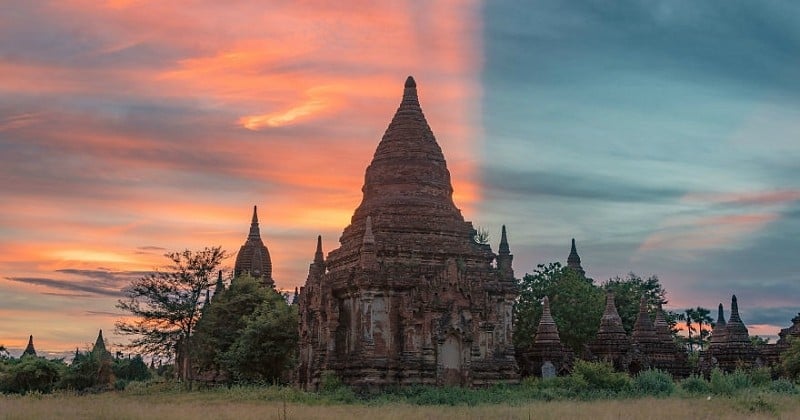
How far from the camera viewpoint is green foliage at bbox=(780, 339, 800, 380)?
44562mm

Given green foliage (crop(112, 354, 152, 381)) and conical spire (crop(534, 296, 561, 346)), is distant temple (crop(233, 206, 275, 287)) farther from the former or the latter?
conical spire (crop(534, 296, 561, 346))

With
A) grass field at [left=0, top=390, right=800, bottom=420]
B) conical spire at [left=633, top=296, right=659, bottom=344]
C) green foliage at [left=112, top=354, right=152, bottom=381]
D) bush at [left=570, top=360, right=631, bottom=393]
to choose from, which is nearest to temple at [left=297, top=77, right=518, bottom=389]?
bush at [left=570, top=360, right=631, bottom=393]

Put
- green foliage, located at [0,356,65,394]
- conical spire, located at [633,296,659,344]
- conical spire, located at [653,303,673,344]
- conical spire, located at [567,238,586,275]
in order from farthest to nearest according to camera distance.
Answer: conical spire, located at [567,238,586,275], green foliage, located at [0,356,65,394], conical spire, located at [653,303,673,344], conical spire, located at [633,296,659,344]

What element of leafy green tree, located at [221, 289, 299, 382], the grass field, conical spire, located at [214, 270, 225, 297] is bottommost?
the grass field

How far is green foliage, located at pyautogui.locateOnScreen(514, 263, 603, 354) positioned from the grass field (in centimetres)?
2209

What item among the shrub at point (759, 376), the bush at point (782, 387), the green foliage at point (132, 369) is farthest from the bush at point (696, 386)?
the green foliage at point (132, 369)

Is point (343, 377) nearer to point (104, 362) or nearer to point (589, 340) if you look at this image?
point (589, 340)

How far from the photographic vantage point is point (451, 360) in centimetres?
3775

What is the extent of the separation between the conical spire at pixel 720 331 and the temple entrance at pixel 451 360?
19762 mm

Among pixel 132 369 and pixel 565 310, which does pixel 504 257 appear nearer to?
pixel 565 310

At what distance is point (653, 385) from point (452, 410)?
1104cm

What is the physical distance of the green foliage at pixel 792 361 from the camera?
146 feet

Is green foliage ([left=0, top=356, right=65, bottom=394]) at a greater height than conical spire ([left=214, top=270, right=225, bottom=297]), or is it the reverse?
conical spire ([left=214, top=270, right=225, bottom=297])

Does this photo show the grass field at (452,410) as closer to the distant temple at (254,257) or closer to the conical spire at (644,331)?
the conical spire at (644,331)
